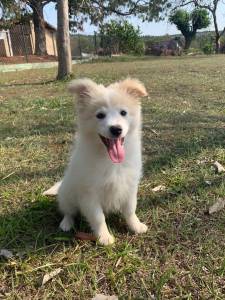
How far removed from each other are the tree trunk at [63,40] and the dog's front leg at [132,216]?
26.7ft

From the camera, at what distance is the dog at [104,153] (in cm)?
226

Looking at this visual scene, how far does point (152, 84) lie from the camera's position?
29.3 feet

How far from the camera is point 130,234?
2.47 m

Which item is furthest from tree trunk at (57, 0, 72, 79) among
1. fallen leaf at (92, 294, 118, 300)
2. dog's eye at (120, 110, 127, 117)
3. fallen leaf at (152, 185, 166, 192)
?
fallen leaf at (92, 294, 118, 300)

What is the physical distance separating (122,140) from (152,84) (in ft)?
22.5

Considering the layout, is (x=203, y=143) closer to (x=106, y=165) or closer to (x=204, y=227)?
(x=204, y=227)

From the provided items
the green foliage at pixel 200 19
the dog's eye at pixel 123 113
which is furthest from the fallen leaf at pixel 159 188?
the green foliage at pixel 200 19

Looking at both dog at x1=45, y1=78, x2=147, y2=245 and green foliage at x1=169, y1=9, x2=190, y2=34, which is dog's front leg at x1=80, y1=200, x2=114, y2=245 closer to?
dog at x1=45, y1=78, x2=147, y2=245

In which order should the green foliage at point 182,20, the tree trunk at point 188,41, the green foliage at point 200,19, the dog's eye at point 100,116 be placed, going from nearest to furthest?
the dog's eye at point 100,116
the green foliage at point 182,20
the green foliage at point 200,19
the tree trunk at point 188,41

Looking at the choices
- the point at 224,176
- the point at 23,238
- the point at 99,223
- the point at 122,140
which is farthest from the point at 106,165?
A: the point at 224,176

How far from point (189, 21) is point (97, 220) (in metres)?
41.2

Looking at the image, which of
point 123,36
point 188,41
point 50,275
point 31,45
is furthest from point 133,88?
point 188,41

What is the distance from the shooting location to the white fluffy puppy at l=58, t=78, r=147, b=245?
226cm

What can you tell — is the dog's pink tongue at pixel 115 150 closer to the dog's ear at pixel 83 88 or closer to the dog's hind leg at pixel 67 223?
the dog's ear at pixel 83 88
